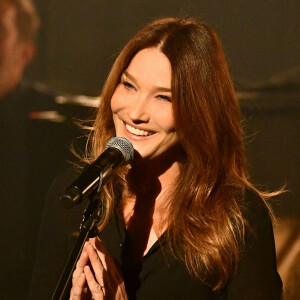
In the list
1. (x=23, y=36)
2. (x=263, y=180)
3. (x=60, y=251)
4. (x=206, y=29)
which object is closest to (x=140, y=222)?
(x=60, y=251)

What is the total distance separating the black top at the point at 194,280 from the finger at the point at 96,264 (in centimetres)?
28

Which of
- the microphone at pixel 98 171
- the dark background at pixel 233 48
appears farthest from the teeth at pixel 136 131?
the dark background at pixel 233 48

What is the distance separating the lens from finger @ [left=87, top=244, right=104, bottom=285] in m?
1.17

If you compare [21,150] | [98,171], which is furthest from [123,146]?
[21,150]

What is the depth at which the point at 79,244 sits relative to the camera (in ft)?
3.23

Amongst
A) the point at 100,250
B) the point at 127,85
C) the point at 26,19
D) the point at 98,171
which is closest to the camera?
the point at 98,171

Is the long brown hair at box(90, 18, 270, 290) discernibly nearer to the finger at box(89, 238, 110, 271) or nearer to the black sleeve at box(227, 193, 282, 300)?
the black sleeve at box(227, 193, 282, 300)

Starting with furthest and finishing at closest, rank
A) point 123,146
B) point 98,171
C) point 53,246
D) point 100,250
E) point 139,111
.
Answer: point 53,246
point 139,111
point 100,250
point 123,146
point 98,171

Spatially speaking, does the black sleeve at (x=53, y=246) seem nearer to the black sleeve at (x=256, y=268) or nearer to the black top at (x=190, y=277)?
the black top at (x=190, y=277)

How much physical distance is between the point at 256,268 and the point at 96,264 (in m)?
0.51

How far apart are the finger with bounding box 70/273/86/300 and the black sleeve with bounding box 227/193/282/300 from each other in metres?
0.49

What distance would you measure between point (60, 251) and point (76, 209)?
14 cm

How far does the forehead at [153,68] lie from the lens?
1.37 metres

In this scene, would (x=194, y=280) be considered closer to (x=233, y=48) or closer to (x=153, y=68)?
(x=153, y=68)
